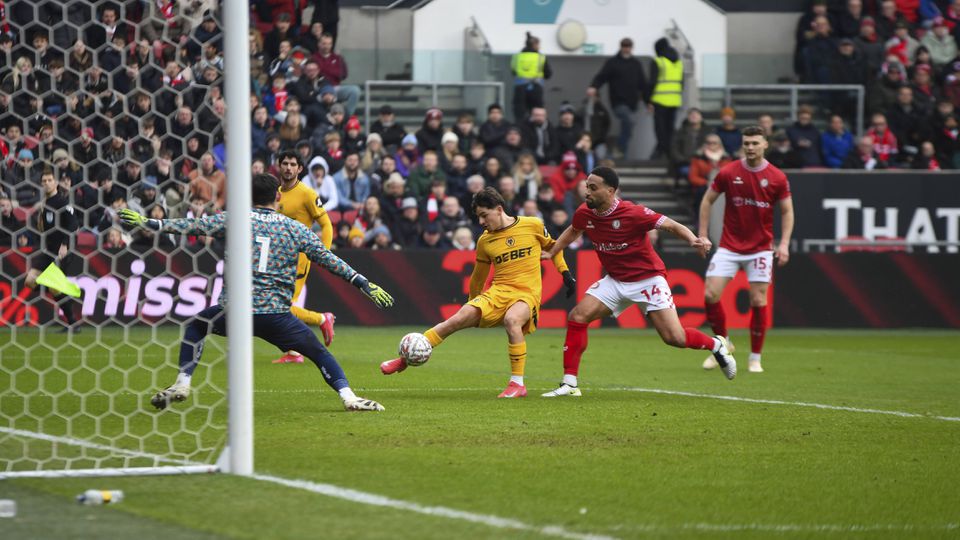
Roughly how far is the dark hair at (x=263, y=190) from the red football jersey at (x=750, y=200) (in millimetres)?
5759

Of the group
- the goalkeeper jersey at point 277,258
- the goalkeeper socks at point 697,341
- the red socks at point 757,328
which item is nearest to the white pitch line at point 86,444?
the goalkeeper jersey at point 277,258

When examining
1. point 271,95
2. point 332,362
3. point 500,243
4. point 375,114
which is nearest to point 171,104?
point 332,362

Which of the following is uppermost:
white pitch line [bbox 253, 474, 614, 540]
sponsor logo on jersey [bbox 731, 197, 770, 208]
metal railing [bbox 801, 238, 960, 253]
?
sponsor logo on jersey [bbox 731, 197, 770, 208]

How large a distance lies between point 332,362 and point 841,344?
33.7 ft

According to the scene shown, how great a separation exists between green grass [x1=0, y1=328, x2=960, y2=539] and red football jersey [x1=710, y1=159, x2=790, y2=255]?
1268 mm

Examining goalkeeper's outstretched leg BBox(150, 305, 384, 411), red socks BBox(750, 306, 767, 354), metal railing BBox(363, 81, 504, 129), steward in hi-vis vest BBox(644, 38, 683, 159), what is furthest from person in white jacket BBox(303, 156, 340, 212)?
goalkeeper's outstretched leg BBox(150, 305, 384, 411)

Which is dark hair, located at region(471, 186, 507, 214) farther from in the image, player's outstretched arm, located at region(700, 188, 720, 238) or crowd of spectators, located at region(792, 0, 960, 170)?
crowd of spectators, located at region(792, 0, 960, 170)

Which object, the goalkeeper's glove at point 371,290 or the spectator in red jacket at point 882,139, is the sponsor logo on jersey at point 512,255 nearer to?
the goalkeeper's glove at point 371,290

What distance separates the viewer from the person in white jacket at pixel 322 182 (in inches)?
803

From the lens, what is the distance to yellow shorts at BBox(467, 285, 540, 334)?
36.6 feet

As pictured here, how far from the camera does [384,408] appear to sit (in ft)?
33.0

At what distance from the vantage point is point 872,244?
72.9 ft

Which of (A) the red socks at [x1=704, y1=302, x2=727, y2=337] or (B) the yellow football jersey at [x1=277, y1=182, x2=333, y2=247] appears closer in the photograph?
(B) the yellow football jersey at [x1=277, y1=182, x2=333, y2=247]

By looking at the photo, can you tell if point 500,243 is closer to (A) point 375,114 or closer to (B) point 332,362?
(B) point 332,362
